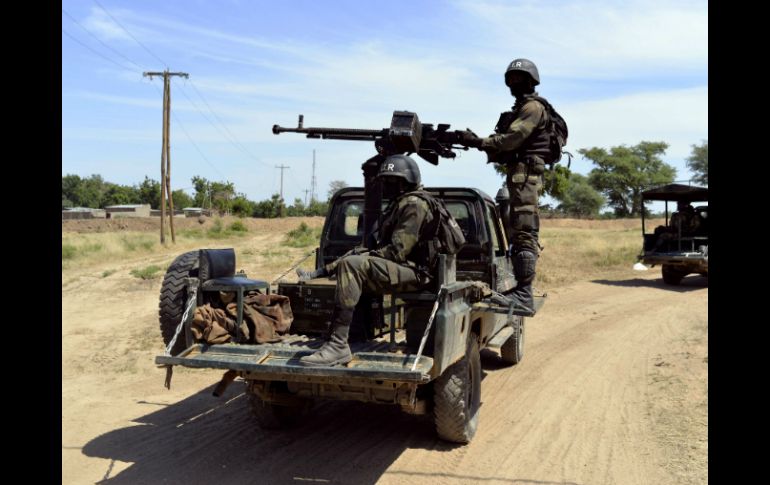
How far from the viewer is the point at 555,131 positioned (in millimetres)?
6660

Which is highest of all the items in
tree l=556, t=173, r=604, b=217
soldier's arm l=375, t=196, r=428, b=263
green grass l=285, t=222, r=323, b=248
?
tree l=556, t=173, r=604, b=217

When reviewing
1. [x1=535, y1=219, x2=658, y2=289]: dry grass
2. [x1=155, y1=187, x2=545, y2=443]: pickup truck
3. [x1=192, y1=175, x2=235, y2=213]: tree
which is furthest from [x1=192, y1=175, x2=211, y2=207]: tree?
[x1=155, y1=187, x2=545, y2=443]: pickup truck

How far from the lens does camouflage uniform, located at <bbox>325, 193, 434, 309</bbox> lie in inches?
192

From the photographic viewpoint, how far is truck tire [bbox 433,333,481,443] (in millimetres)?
5367

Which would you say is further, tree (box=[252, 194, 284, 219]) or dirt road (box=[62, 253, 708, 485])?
tree (box=[252, 194, 284, 219])

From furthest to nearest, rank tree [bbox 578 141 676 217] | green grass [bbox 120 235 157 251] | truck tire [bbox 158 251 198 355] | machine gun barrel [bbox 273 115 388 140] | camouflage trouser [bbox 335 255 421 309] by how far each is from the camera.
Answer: tree [bbox 578 141 676 217]
green grass [bbox 120 235 157 251]
machine gun barrel [bbox 273 115 388 140]
truck tire [bbox 158 251 198 355]
camouflage trouser [bbox 335 255 421 309]

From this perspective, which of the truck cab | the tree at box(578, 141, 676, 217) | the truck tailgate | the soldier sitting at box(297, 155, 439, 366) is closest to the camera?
the truck tailgate

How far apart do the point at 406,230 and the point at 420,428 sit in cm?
197

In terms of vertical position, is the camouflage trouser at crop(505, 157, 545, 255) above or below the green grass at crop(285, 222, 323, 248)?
above

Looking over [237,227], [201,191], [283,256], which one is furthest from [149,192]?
[283,256]

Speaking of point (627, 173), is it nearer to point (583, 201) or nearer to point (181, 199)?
point (583, 201)

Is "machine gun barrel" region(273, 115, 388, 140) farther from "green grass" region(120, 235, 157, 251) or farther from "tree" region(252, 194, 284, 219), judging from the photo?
"tree" region(252, 194, 284, 219)
